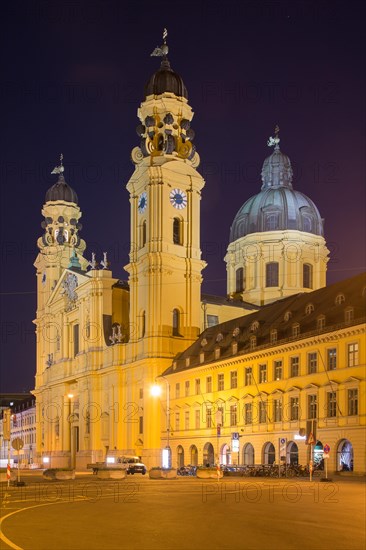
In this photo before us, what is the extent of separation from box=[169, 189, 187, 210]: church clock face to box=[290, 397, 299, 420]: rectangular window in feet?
110

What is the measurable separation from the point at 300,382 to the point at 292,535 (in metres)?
42.6

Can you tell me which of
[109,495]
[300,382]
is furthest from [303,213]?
[109,495]

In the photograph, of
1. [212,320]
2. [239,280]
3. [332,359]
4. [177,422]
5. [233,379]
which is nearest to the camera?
[332,359]

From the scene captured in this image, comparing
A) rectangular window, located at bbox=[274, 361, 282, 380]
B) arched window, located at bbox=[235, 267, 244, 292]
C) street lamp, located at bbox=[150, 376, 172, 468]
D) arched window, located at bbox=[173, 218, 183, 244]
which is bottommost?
street lamp, located at bbox=[150, 376, 172, 468]

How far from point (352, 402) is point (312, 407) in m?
4.58

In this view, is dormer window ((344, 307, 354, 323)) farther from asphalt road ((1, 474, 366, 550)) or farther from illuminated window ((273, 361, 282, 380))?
asphalt road ((1, 474, 366, 550))

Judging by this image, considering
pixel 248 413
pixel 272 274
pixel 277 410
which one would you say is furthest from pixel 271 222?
pixel 277 410

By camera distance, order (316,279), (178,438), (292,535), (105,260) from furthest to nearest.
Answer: (316,279)
(105,260)
(178,438)
(292,535)

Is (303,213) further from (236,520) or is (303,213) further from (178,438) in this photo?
(236,520)

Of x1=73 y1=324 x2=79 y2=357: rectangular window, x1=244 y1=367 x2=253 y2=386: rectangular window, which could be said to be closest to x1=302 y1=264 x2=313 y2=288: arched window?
x1=73 y1=324 x2=79 y2=357: rectangular window

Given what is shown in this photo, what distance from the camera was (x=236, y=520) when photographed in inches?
885

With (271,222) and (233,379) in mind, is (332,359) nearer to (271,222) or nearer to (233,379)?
(233,379)

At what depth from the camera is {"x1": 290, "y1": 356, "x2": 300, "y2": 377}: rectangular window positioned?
2443 inches

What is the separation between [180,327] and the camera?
3457 inches
